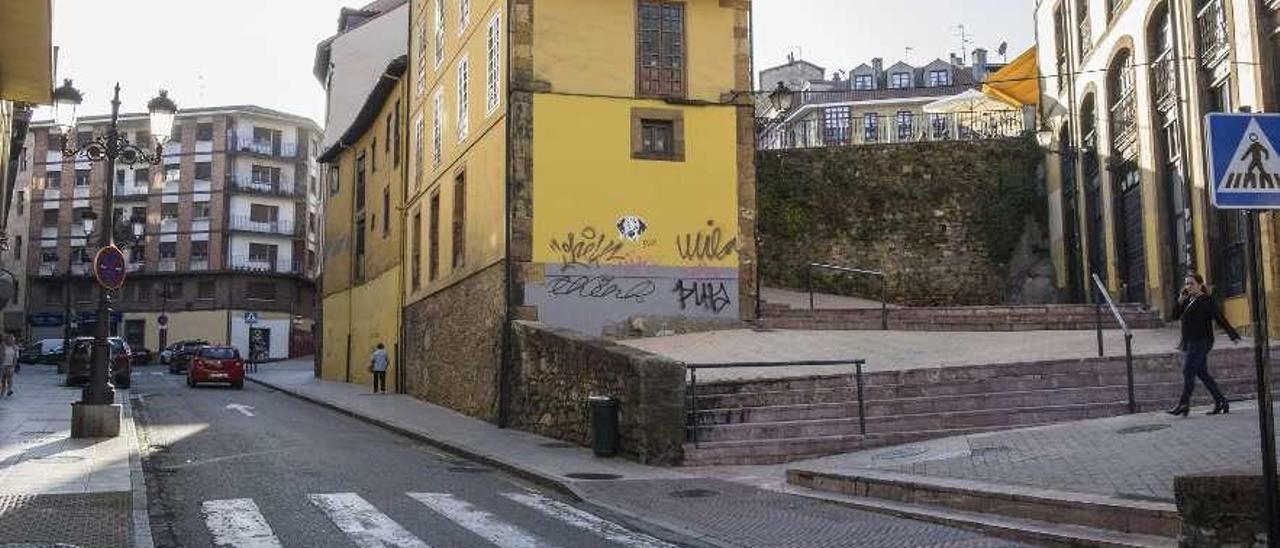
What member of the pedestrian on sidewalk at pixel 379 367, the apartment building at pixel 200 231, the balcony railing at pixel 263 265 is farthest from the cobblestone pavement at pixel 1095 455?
the balcony railing at pixel 263 265

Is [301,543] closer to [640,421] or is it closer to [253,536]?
[253,536]

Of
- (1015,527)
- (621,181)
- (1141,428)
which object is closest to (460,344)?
(621,181)

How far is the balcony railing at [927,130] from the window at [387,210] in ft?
35.3

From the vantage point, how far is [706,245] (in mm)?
18906

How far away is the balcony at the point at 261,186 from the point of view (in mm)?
65500

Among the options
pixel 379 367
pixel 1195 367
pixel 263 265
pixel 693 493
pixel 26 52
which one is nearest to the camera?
pixel 26 52

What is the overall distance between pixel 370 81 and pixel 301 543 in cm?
3058

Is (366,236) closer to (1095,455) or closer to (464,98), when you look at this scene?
(464,98)

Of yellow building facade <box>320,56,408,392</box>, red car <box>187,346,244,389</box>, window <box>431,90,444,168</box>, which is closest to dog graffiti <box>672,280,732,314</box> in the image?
window <box>431,90,444,168</box>

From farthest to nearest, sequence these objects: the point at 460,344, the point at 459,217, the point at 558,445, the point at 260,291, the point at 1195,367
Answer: the point at 260,291 → the point at 459,217 → the point at 460,344 → the point at 558,445 → the point at 1195,367

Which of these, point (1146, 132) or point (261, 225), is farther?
point (261, 225)

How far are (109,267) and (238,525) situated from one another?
23.7ft

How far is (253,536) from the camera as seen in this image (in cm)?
757

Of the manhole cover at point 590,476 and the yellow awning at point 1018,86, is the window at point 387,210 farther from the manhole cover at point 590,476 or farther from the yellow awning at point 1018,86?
the manhole cover at point 590,476
